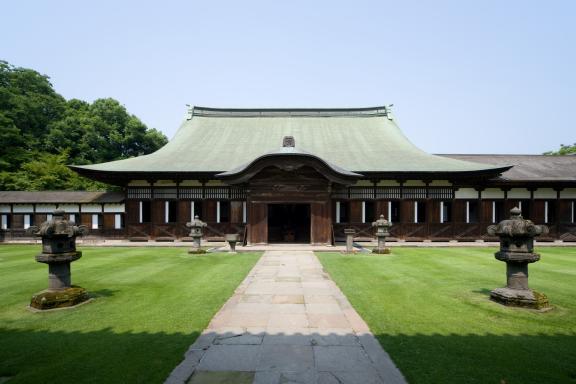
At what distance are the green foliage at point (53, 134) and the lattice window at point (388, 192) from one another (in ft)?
92.9

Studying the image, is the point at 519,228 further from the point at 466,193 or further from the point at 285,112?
the point at 285,112

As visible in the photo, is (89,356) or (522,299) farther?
(522,299)

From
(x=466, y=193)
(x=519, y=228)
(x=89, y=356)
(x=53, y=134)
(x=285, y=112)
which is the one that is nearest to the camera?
(x=89, y=356)

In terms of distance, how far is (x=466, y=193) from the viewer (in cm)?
2089

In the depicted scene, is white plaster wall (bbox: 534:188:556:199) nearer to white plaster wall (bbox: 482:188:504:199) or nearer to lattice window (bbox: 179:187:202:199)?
white plaster wall (bbox: 482:188:504:199)

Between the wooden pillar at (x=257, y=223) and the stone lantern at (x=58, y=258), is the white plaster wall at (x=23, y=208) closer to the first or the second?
the wooden pillar at (x=257, y=223)

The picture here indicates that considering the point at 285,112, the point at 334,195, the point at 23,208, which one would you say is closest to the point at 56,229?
the point at 334,195

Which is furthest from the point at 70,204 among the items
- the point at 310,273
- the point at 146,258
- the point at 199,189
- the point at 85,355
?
the point at 85,355

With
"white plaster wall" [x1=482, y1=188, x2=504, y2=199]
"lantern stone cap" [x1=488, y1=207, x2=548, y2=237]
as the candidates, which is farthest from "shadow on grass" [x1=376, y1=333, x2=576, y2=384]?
"white plaster wall" [x1=482, y1=188, x2=504, y2=199]

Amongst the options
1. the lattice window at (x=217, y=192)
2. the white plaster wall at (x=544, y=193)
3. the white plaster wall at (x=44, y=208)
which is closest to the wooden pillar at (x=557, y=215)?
the white plaster wall at (x=544, y=193)

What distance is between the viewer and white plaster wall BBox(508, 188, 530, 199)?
21047mm

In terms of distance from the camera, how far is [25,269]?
1099 cm

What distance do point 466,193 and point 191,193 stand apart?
1811 cm

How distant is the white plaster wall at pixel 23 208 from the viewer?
2152cm
